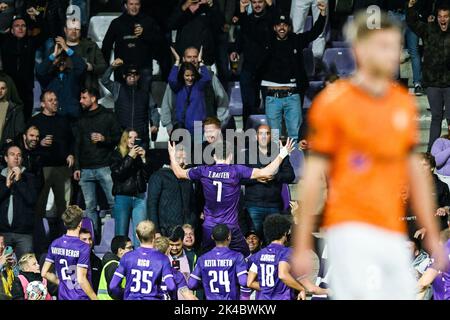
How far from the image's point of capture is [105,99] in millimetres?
15109

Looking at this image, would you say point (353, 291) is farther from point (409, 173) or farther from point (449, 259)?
point (449, 259)

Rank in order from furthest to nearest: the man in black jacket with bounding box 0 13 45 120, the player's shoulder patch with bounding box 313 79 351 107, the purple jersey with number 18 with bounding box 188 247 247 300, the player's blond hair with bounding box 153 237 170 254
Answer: the man in black jacket with bounding box 0 13 45 120 → the player's blond hair with bounding box 153 237 170 254 → the purple jersey with number 18 with bounding box 188 247 247 300 → the player's shoulder patch with bounding box 313 79 351 107

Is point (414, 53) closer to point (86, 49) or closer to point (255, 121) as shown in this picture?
point (255, 121)

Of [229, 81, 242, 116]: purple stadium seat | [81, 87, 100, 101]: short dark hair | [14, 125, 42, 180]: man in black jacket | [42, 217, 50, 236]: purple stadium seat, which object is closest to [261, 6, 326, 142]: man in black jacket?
[229, 81, 242, 116]: purple stadium seat

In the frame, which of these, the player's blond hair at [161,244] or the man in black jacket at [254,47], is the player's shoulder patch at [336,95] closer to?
the player's blond hair at [161,244]

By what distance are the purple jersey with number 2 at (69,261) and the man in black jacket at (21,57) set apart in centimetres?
404

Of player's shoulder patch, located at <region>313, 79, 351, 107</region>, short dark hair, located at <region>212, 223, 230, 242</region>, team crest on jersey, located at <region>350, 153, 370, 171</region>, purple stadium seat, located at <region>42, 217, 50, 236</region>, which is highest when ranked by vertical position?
player's shoulder patch, located at <region>313, 79, 351, 107</region>

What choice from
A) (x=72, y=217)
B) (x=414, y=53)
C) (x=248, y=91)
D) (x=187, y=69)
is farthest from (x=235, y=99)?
(x=72, y=217)

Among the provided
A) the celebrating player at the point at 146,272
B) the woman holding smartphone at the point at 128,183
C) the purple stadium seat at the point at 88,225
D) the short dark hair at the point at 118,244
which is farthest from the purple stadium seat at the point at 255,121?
the celebrating player at the point at 146,272

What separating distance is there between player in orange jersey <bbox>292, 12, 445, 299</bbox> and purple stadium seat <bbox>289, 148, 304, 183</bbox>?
8.57 m

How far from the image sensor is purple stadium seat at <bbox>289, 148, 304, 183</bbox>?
13.8m

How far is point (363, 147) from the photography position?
5.09m

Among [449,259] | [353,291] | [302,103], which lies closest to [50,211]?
[302,103]

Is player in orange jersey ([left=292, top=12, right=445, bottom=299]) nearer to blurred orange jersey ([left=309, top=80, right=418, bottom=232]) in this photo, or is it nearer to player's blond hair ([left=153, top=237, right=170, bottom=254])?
blurred orange jersey ([left=309, top=80, right=418, bottom=232])
